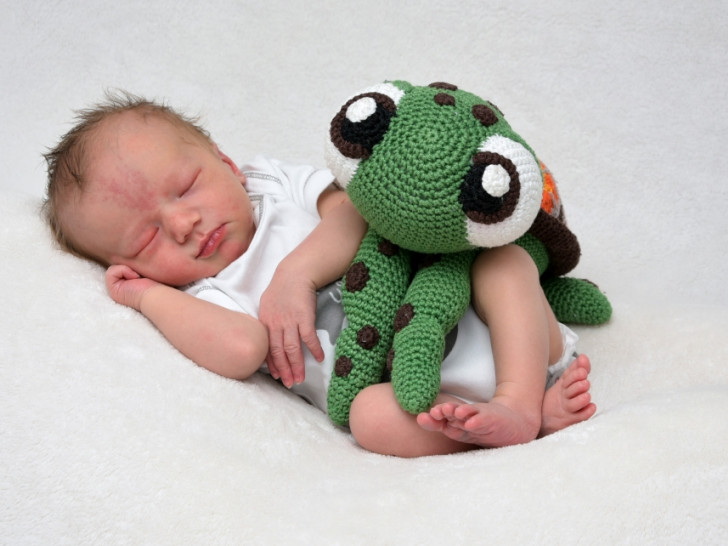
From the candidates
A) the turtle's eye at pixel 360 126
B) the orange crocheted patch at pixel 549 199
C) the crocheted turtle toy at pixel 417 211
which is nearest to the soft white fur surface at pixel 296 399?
the crocheted turtle toy at pixel 417 211

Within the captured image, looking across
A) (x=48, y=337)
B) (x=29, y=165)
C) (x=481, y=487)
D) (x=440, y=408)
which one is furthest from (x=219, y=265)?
(x=29, y=165)

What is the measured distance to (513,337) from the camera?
1.13 m

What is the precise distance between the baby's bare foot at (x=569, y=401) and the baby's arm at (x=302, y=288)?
1.13ft

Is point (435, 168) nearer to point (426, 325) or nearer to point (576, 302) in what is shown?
point (426, 325)

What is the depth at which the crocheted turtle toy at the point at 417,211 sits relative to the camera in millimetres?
1046

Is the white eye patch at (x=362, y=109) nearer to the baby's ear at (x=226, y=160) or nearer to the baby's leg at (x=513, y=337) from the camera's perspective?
the baby's leg at (x=513, y=337)

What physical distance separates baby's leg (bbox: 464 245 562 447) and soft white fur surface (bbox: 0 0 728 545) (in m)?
0.08

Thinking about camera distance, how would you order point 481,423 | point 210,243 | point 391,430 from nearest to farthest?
point 481,423 → point 391,430 → point 210,243

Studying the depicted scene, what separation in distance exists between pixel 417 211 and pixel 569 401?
0.33m

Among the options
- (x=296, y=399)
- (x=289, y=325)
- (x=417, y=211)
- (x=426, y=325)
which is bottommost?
(x=296, y=399)

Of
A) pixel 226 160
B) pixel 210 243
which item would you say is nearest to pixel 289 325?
pixel 210 243

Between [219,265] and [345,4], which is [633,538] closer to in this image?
[219,265]

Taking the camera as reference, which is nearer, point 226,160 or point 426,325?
point 426,325

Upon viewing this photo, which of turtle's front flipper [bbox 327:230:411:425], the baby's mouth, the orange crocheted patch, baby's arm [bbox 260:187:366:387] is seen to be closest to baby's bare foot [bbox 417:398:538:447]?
turtle's front flipper [bbox 327:230:411:425]
